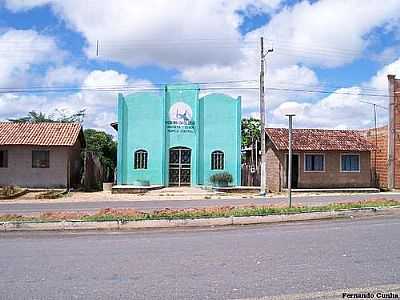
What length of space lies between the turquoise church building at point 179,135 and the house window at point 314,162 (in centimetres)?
440

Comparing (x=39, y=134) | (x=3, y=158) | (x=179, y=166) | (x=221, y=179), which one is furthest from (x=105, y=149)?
(x=221, y=179)

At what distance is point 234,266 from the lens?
25.5 feet

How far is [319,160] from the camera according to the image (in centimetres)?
3328

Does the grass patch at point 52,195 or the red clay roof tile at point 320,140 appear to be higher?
the red clay roof tile at point 320,140

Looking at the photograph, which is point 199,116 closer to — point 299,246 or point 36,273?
point 299,246

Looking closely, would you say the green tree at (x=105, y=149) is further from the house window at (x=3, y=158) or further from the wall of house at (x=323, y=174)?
the wall of house at (x=323, y=174)

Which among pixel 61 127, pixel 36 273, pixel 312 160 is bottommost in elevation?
pixel 36 273

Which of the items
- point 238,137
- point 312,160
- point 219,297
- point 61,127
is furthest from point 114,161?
point 219,297

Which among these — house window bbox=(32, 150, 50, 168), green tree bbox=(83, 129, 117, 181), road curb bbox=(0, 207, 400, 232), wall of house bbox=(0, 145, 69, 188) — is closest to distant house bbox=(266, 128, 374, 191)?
wall of house bbox=(0, 145, 69, 188)

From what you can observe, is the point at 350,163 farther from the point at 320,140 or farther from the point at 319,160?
the point at 320,140

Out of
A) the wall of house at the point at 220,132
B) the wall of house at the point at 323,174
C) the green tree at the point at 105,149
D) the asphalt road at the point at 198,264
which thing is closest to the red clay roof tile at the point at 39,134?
the green tree at the point at 105,149

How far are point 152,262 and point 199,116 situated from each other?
1029 inches

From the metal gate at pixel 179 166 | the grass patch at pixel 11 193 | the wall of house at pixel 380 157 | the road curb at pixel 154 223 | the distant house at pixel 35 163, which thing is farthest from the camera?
the wall of house at pixel 380 157

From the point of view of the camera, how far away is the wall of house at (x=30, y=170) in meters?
31.5
